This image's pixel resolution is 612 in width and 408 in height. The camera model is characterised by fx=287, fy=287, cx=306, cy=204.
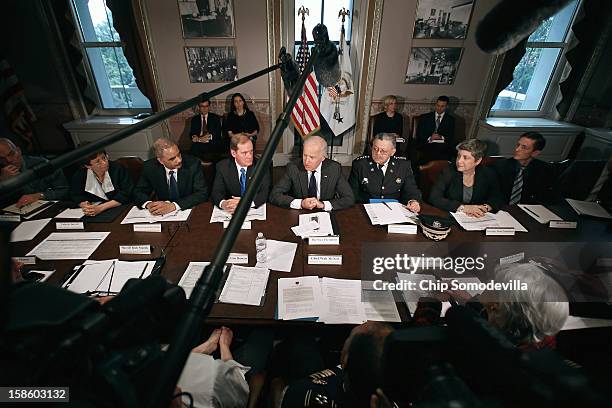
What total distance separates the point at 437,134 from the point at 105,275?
216 inches

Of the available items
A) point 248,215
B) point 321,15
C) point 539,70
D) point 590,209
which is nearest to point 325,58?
point 248,215

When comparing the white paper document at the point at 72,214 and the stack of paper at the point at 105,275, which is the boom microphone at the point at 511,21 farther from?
the white paper document at the point at 72,214

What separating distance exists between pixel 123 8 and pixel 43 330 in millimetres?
6271

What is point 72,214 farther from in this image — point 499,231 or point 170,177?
point 499,231

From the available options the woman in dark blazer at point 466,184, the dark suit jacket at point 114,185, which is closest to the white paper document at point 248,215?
the dark suit jacket at point 114,185

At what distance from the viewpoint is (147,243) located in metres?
2.18

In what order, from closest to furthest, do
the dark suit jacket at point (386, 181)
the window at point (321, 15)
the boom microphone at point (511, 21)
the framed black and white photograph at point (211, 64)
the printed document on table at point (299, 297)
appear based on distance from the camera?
the boom microphone at point (511, 21) → the printed document on table at point (299, 297) → the dark suit jacket at point (386, 181) → the window at point (321, 15) → the framed black and white photograph at point (211, 64)

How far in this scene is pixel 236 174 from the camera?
10.0ft

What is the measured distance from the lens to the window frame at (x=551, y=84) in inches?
219

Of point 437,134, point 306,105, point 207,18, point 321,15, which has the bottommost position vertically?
point 437,134

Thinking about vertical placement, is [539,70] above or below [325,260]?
above

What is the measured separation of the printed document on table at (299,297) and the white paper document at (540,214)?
2153mm

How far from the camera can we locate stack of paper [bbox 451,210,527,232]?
7.99 feet

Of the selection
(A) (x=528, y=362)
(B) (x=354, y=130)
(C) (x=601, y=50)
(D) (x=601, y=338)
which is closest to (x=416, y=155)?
(B) (x=354, y=130)
